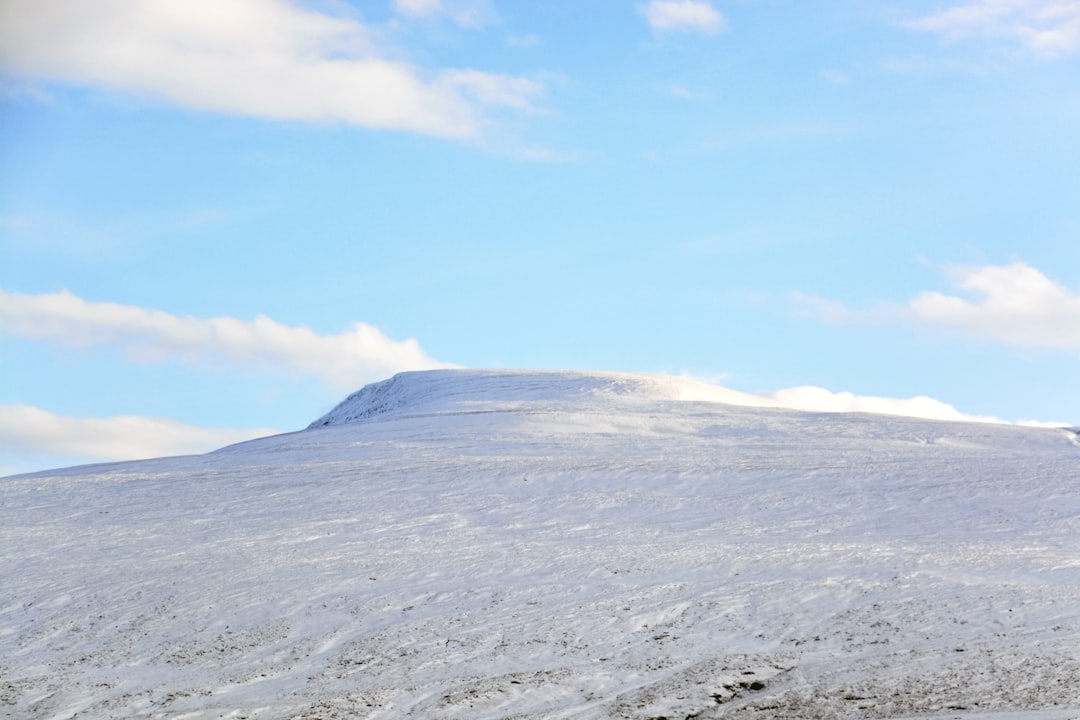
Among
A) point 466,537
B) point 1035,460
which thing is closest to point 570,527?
point 466,537

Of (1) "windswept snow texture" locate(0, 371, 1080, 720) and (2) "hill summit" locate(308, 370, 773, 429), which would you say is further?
(2) "hill summit" locate(308, 370, 773, 429)

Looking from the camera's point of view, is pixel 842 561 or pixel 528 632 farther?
pixel 842 561

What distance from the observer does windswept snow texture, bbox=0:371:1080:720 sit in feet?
58.5

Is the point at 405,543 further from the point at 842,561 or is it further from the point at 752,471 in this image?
the point at 752,471

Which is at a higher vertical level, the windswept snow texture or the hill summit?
the hill summit

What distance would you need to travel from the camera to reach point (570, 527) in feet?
94.7

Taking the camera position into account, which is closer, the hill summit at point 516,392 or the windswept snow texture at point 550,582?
the windswept snow texture at point 550,582

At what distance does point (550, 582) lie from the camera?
23.7 m

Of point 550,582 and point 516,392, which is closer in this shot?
→ point 550,582

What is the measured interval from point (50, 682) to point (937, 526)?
65.0 feet

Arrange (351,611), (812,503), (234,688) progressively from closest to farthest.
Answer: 1. (234,688)
2. (351,611)
3. (812,503)

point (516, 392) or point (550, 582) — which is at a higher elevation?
point (516, 392)

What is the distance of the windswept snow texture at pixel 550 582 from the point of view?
17828 millimetres

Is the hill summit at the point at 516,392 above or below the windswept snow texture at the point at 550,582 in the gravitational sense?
above
